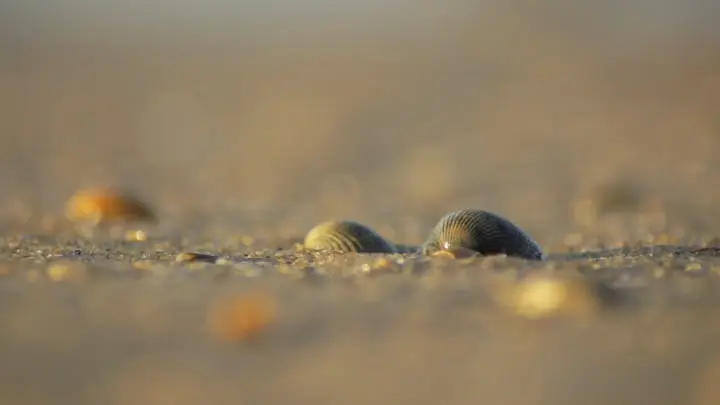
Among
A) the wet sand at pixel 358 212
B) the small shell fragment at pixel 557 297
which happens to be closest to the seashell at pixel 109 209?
the wet sand at pixel 358 212

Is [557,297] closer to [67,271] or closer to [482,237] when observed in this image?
[482,237]

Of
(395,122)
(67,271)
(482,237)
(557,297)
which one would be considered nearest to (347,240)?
(482,237)

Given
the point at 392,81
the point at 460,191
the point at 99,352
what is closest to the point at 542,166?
the point at 460,191

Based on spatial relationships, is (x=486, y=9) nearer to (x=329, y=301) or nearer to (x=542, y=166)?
(x=542, y=166)

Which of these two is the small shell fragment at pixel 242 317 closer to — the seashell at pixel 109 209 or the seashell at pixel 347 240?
the seashell at pixel 347 240

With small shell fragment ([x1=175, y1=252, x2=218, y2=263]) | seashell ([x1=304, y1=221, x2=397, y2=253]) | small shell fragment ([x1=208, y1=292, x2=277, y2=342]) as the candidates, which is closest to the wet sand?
small shell fragment ([x1=208, y1=292, x2=277, y2=342])

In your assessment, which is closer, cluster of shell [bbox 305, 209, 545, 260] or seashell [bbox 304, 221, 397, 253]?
cluster of shell [bbox 305, 209, 545, 260]

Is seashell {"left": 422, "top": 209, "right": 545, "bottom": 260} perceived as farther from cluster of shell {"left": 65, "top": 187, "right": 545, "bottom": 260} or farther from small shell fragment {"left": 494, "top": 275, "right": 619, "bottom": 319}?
small shell fragment {"left": 494, "top": 275, "right": 619, "bottom": 319}
